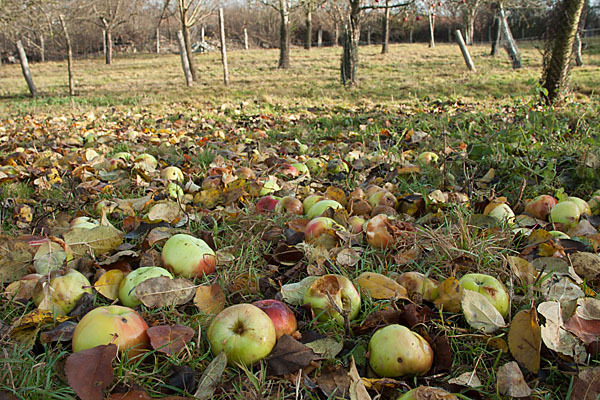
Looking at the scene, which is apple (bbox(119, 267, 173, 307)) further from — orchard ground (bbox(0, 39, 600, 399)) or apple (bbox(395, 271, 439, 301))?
apple (bbox(395, 271, 439, 301))

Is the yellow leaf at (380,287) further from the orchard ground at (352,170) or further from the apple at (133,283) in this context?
the apple at (133,283)

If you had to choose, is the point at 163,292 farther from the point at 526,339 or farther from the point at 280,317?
the point at 526,339

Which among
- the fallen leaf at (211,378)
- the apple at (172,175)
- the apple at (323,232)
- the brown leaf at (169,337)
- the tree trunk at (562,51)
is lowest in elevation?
the fallen leaf at (211,378)

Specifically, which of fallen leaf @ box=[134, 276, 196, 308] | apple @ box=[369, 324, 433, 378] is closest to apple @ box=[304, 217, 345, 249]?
fallen leaf @ box=[134, 276, 196, 308]

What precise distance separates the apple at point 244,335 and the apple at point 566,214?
1771 millimetres

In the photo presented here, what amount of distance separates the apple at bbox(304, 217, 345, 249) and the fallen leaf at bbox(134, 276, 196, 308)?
0.63 metres

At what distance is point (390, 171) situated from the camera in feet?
11.3

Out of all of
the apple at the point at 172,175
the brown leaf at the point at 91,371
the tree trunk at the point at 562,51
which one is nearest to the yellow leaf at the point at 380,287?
the brown leaf at the point at 91,371

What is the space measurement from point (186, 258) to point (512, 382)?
1.29 m

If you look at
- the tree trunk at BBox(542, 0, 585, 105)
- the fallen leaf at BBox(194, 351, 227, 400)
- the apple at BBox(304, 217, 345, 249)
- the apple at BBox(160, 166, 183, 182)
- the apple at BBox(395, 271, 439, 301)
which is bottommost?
the fallen leaf at BBox(194, 351, 227, 400)

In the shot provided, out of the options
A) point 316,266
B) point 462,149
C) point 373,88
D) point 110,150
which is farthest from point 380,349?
point 373,88

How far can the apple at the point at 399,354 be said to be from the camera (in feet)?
4.06

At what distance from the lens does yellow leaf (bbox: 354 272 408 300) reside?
1.56 meters

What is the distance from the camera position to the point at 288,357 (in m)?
1.29
